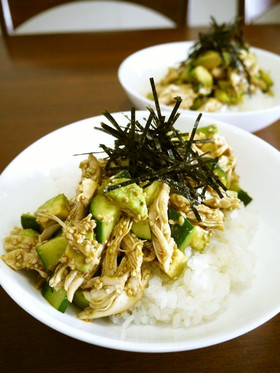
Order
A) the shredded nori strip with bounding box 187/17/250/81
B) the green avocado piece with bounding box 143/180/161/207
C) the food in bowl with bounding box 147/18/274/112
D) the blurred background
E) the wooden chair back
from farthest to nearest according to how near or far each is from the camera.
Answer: the blurred background, the wooden chair back, the shredded nori strip with bounding box 187/17/250/81, the food in bowl with bounding box 147/18/274/112, the green avocado piece with bounding box 143/180/161/207

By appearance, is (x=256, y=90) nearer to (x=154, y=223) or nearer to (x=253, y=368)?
(x=154, y=223)

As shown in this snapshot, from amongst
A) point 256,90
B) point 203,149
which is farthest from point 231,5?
point 203,149

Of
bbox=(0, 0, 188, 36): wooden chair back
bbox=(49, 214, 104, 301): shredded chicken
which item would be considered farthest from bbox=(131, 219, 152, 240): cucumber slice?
bbox=(0, 0, 188, 36): wooden chair back

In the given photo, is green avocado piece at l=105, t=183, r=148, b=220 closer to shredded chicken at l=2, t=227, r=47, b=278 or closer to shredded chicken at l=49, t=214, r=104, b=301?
shredded chicken at l=49, t=214, r=104, b=301

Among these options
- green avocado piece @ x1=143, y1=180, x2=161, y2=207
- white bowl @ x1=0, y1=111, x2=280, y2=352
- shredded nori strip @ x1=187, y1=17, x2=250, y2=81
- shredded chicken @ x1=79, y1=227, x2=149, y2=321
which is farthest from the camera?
shredded nori strip @ x1=187, y1=17, x2=250, y2=81

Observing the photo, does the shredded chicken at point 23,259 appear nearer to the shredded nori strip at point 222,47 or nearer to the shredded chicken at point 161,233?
the shredded chicken at point 161,233

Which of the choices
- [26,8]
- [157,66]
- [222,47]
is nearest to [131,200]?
[222,47]

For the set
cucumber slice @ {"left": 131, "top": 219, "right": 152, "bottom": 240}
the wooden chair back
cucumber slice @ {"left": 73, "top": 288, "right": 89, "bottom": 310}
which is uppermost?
the wooden chair back
